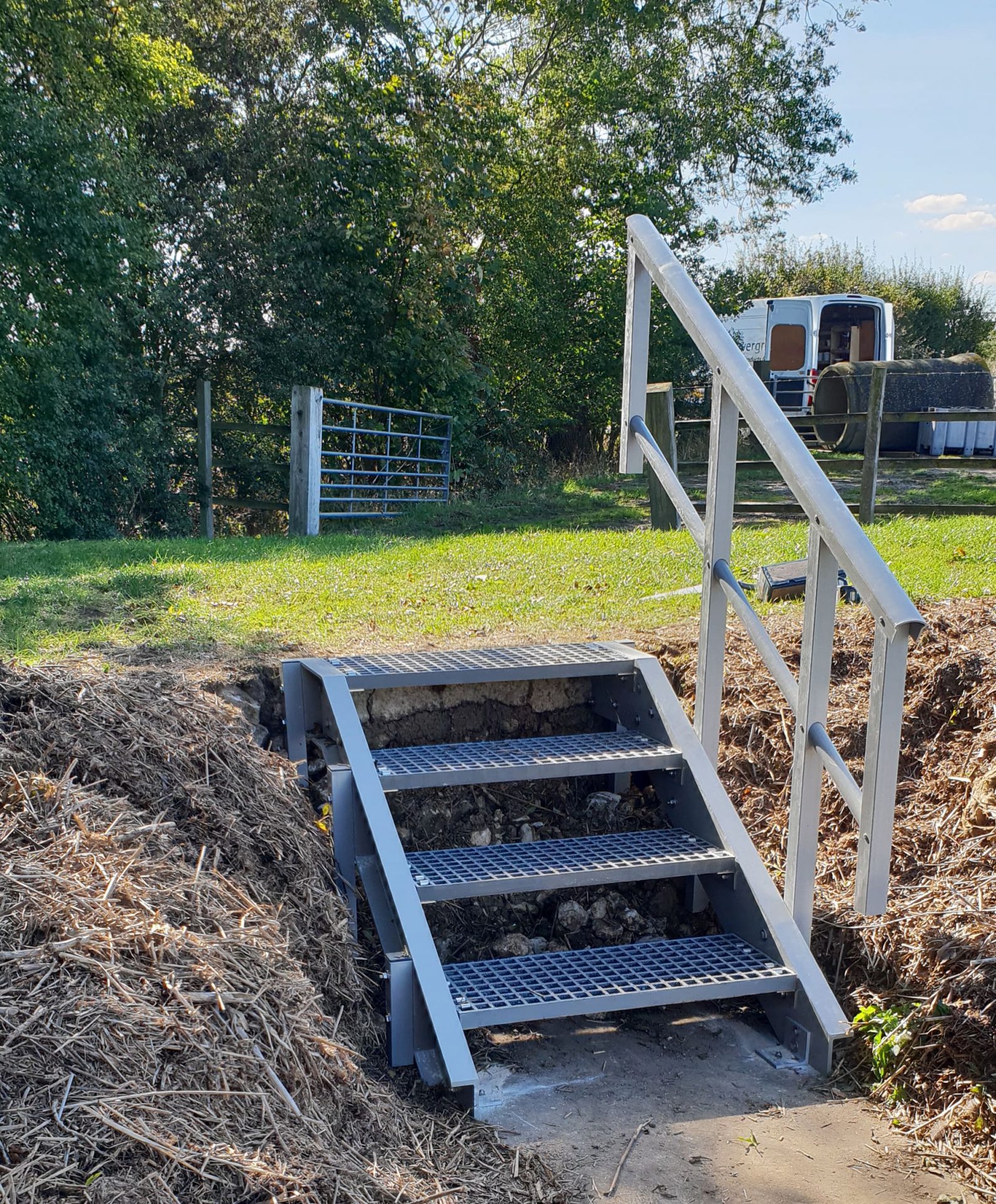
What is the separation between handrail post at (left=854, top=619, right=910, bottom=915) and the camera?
2758mm

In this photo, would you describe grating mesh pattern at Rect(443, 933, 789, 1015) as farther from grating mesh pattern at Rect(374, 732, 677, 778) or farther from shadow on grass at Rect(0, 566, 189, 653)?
shadow on grass at Rect(0, 566, 189, 653)

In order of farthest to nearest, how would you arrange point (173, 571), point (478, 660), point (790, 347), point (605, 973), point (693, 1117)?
point (790, 347) → point (173, 571) → point (478, 660) → point (605, 973) → point (693, 1117)

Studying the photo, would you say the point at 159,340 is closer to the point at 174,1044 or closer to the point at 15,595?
the point at 15,595

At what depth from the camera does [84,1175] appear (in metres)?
1.89

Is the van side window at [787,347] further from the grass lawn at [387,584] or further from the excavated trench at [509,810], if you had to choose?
the excavated trench at [509,810]

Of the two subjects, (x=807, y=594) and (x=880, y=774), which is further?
(x=807, y=594)

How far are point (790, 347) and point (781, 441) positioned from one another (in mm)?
17887

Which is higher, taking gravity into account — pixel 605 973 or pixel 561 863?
pixel 561 863

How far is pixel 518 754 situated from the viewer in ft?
12.6

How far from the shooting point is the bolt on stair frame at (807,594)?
2.79m

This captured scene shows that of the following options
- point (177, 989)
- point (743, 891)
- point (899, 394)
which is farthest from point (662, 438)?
point (177, 989)

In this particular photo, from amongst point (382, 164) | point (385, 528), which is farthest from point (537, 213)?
point (385, 528)

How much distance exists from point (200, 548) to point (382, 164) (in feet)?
29.9

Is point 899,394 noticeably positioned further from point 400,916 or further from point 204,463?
point 400,916
